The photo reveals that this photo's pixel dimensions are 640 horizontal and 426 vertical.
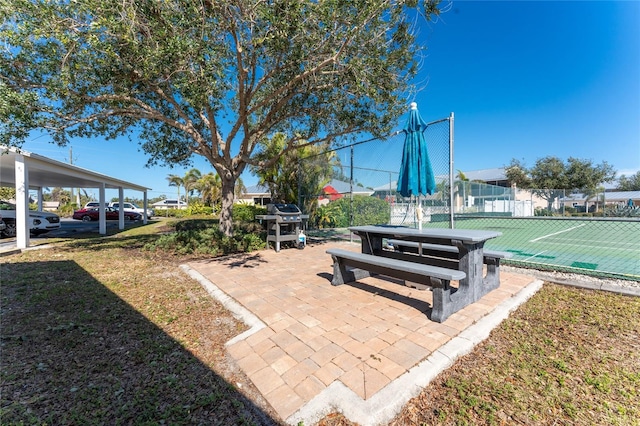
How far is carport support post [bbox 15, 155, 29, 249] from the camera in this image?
24.2ft

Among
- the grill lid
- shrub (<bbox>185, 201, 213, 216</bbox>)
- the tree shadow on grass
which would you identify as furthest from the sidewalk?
shrub (<bbox>185, 201, 213, 216</bbox>)

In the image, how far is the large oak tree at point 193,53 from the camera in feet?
14.0

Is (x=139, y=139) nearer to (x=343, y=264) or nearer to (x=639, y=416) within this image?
(x=343, y=264)

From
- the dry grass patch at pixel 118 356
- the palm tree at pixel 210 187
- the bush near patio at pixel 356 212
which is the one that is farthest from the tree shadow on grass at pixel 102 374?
the palm tree at pixel 210 187

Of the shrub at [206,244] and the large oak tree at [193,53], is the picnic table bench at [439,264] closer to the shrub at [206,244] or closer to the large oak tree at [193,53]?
the large oak tree at [193,53]

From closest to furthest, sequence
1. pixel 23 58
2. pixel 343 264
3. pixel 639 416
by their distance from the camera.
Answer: pixel 639 416 < pixel 343 264 < pixel 23 58

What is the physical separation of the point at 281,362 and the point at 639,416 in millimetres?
2341

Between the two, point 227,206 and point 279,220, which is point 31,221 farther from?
point 279,220

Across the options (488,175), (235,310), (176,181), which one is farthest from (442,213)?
(488,175)

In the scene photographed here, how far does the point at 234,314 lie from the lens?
10.5 feet

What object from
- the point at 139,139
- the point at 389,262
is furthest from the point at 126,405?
the point at 139,139

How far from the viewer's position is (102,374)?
210 cm

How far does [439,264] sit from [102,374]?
3858mm

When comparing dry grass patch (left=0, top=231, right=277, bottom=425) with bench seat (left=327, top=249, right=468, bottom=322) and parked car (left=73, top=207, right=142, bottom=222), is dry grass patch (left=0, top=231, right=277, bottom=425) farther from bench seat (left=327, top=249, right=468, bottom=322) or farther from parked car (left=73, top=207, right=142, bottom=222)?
parked car (left=73, top=207, right=142, bottom=222)
